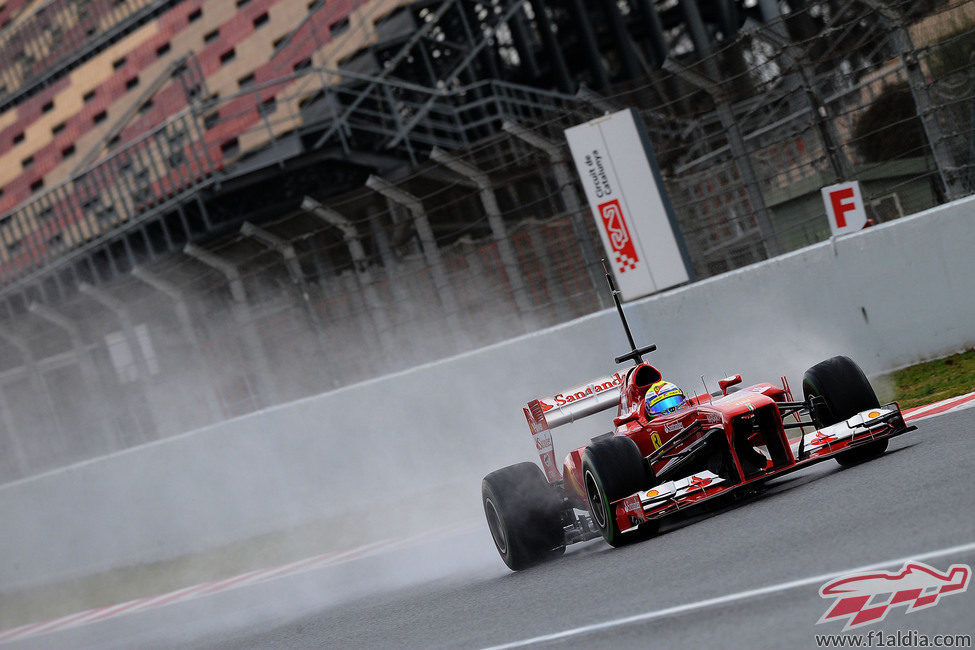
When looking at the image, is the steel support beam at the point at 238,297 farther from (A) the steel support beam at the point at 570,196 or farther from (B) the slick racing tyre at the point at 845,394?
(B) the slick racing tyre at the point at 845,394

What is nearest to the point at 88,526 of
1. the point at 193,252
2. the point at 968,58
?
the point at 193,252

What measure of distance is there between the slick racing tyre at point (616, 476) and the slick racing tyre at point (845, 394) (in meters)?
1.13

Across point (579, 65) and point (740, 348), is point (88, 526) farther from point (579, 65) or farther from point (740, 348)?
point (579, 65)

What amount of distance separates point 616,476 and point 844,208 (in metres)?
5.06

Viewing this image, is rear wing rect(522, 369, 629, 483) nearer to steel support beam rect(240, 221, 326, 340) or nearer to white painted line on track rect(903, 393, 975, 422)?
white painted line on track rect(903, 393, 975, 422)

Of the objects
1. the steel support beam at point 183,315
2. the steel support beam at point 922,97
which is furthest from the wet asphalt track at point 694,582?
the steel support beam at point 183,315

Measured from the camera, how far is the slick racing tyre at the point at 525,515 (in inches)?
307

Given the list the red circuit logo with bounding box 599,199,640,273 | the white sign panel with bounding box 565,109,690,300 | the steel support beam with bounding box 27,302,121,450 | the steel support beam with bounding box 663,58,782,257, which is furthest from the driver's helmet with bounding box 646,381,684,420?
the steel support beam with bounding box 27,302,121,450

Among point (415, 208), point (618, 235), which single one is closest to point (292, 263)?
point (415, 208)

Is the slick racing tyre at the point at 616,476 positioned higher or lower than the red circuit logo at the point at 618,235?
lower

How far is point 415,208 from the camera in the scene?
13.6 m

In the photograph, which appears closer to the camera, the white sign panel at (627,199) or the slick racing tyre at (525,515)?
the slick racing tyre at (525,515)

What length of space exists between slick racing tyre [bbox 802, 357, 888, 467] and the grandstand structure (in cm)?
386

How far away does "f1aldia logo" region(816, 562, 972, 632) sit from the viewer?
4125 mm
